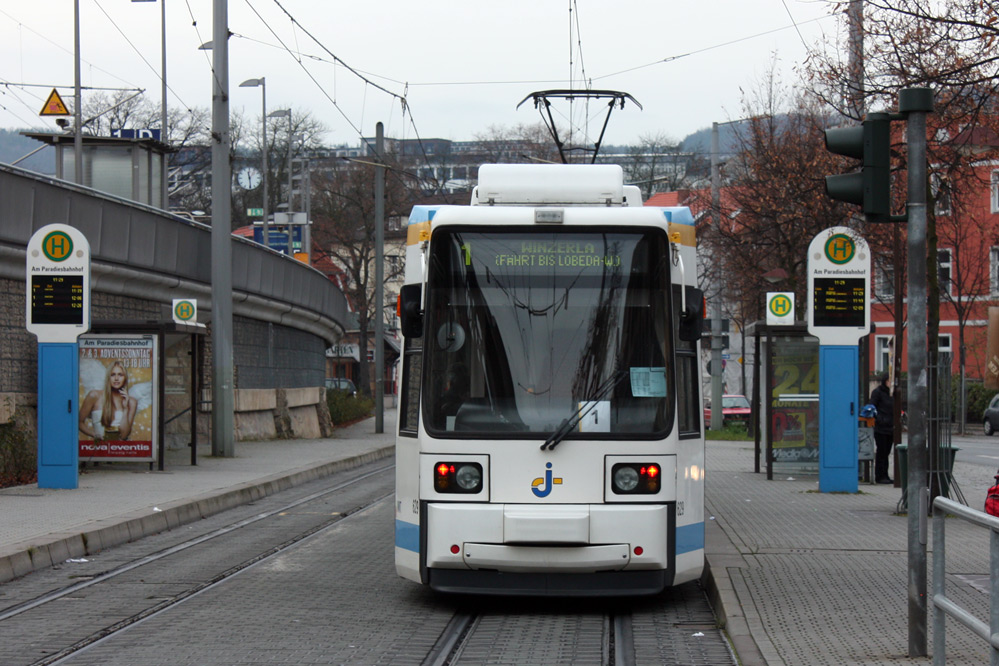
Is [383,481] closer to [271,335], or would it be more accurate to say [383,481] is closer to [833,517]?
[833,517]

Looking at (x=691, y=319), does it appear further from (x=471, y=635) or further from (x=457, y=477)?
(x=471, y=635)

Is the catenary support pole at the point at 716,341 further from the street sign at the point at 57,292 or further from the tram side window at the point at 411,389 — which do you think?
the tram side window at the point at 411,389

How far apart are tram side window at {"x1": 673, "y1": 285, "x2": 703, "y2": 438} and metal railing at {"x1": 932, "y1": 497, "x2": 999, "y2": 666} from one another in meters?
2.78

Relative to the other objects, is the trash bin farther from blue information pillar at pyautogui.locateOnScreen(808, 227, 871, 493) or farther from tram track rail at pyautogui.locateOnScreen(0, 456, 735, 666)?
tram track rail at pyautogui.locateOnScreen(0, 456, 735, 666)

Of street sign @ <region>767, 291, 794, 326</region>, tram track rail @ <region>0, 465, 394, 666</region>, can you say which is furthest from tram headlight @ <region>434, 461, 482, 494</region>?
street sign @ <region>767, 291, 794, 326</region>

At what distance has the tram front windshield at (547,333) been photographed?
8.52 metres

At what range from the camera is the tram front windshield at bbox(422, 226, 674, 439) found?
8523 mm

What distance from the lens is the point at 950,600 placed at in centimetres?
596

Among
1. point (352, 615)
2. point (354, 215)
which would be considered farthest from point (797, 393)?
point (354, 215)

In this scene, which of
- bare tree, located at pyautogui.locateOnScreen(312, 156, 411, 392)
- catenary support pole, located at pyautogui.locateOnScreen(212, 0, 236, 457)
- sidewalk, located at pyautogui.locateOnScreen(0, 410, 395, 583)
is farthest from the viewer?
bare tree, located at pyautogui.locateOnScreen(312, 156, 411, 392)

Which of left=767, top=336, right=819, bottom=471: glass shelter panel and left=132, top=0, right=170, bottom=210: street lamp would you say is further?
left=132, top=0, right=170, bottom=210: street lamp

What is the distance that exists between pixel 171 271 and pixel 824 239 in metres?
12.9

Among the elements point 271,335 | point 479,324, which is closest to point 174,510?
point 479,324

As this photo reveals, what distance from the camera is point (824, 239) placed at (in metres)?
16.1
